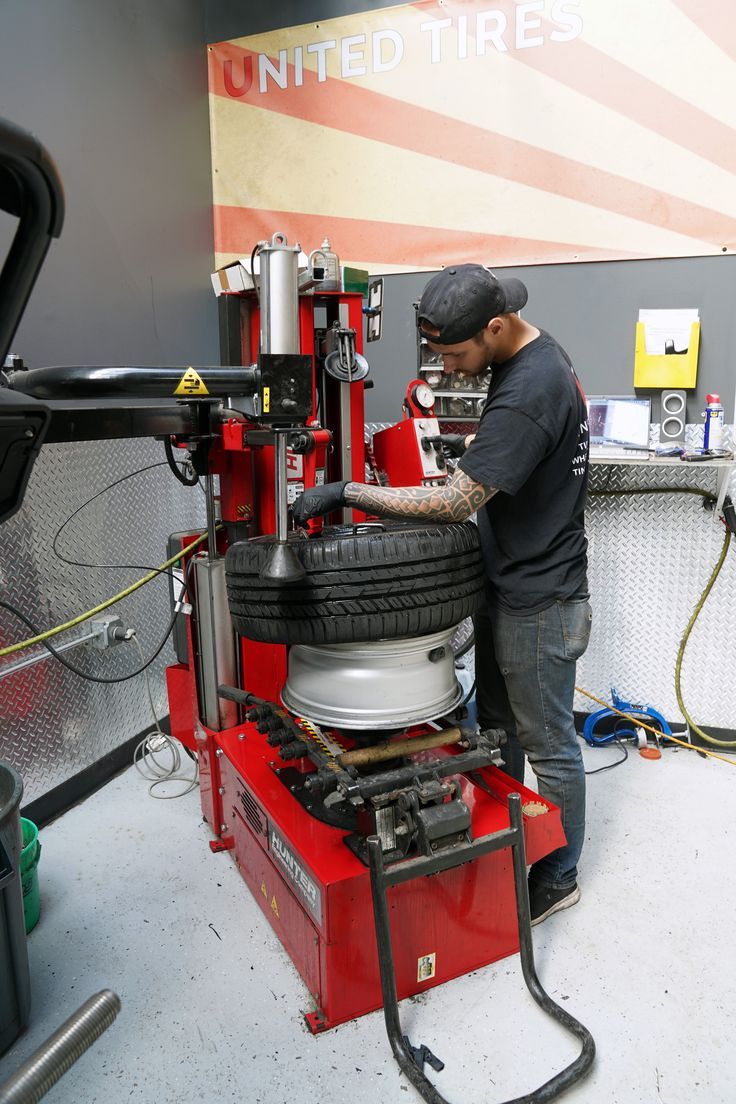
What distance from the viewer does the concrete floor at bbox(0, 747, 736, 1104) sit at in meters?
1.54

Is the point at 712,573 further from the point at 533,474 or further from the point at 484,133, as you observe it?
the point at 484,133

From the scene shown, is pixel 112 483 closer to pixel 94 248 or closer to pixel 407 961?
pixel 94 248

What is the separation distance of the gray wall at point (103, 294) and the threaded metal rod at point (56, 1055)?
193 cm

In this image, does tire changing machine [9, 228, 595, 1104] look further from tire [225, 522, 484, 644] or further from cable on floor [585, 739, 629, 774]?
cable on floor [585, 739, 629, 774]

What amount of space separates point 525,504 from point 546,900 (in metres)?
1.07

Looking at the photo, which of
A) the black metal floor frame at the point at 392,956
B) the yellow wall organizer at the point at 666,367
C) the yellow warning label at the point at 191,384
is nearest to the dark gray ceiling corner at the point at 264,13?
the yellow wall organizer at the point at 666,367

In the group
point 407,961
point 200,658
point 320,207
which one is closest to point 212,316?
point 320,207

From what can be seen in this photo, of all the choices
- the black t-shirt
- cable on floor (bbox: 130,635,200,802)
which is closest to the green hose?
the black t-shirt

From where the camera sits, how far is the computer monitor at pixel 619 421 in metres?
2.85

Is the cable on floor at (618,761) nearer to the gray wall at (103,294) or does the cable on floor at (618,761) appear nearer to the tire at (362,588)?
the tire at (362,588)

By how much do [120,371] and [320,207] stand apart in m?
2.25

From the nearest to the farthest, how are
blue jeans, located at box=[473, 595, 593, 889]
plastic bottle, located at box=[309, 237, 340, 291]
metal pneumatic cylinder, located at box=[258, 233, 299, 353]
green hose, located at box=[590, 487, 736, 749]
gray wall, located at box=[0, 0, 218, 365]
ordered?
metal pneumatic cylinder, located at box=[258, 233, 299, 353], blue jeans, located at box=[473, 595, 593, 889], plastic bottle, located at box=[309, 237, 340, 291], gray wall, located at box=[0, 0, 218, 365], green hose, located at box=[590, 487, 736, 749]

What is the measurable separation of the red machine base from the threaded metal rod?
96cm

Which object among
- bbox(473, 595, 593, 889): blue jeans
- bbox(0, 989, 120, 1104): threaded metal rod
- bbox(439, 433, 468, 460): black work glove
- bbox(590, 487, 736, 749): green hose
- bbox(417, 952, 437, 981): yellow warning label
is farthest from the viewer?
bbox(590, 487, 736, 749): green hose
